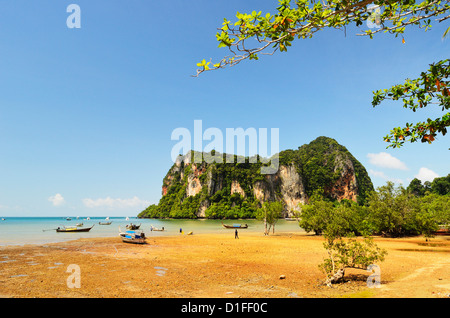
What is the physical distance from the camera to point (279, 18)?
3580mm

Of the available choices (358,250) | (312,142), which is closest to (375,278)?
(358,250)

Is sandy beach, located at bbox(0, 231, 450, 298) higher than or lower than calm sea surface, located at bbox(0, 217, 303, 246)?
higher

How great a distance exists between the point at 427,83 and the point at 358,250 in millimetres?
6990

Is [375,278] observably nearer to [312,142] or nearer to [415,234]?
[415,234]

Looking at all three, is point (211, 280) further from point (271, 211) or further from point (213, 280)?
point (271, 211)

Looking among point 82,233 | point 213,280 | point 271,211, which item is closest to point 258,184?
point 271,211

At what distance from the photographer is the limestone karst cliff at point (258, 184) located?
125 meters

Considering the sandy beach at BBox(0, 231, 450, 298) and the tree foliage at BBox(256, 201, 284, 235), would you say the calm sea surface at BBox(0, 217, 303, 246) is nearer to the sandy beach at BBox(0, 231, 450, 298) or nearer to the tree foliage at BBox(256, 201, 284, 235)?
the tree foliage at BBox(256, 201, 284, 235)

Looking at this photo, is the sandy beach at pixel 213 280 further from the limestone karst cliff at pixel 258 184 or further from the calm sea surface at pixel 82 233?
the limestone karst cliff at pixel 258 184

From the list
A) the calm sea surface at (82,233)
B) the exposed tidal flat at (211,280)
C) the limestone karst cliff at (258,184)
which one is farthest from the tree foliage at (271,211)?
the limestone karst cliff at (258,184)

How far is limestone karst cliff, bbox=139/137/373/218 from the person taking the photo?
411ft

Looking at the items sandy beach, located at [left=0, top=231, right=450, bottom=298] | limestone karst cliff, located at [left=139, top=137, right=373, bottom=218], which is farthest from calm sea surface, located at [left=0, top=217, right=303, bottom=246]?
limestone karst cliff, located at [left=139, top=137, right=373, bottom=218]

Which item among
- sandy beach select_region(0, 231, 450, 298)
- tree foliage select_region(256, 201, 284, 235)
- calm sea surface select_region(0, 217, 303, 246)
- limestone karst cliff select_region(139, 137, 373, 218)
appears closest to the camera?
sandy beach select_region(0, 231, 450, 298)

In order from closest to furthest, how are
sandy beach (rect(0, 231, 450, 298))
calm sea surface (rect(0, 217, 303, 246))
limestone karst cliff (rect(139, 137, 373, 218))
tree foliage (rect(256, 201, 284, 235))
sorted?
1. sandy beach (rect(0, 231, 450, 298))
2. calm sea surface (rect(0, 217, 303, 246))
3. tree foliage (rect(256, 201, 284, 235))
4. limestone karst cliff (rect(139, 137, 373, 218))
